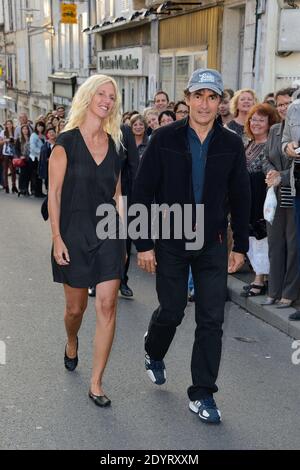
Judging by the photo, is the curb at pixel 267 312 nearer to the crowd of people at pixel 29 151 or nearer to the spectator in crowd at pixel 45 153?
the spectator in crowd at pixel 45 153

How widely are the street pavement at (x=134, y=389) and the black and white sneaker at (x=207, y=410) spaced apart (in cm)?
4

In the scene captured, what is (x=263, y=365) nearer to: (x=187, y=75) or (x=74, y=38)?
(x=187, y=75)

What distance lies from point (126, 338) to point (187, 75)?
12013 millimetres

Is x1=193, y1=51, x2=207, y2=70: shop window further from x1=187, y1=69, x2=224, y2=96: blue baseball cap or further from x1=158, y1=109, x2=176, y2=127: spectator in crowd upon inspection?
→ x1=187, y1=69, x2=224, y2=96: blue baseball cap

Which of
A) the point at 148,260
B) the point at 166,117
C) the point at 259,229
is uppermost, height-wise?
the point at 166,117

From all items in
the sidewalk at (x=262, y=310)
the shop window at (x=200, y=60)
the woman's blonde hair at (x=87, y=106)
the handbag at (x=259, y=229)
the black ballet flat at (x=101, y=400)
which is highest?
the shop window at (x=200, y=60)

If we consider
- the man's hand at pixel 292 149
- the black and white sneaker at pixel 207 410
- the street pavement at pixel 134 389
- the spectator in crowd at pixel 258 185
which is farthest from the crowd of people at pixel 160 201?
the spectator in crowd at pixel 258 185

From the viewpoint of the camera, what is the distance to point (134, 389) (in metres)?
4.39

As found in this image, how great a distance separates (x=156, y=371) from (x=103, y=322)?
0.61 meters

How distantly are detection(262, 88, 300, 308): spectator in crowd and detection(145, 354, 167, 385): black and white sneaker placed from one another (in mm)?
1907

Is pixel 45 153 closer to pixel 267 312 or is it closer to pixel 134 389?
pixel 267 312

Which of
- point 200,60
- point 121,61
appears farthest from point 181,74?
point 121,61

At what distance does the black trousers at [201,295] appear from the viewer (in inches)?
155

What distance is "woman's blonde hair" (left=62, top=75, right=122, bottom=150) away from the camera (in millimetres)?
4137
